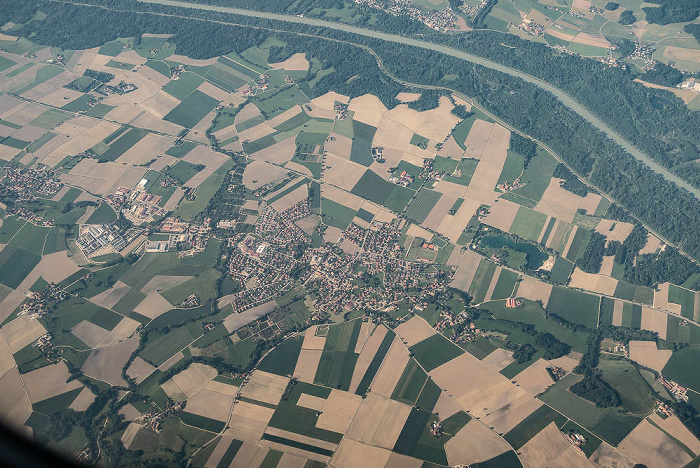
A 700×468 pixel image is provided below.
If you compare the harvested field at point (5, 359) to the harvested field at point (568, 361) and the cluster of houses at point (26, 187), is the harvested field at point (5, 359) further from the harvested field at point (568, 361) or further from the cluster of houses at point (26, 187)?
the harvested field at point (568, 361)

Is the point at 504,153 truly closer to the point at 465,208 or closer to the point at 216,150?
the point at 465,208

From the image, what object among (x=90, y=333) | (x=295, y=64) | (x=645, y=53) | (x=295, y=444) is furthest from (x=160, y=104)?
(x=645, y=53)

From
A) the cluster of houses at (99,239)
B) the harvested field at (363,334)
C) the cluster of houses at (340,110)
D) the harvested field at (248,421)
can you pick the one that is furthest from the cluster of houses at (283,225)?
the harvested field at (248,421)

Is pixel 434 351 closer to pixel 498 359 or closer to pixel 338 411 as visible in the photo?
pixel 498 359

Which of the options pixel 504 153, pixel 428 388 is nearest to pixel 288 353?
pixel 428 388

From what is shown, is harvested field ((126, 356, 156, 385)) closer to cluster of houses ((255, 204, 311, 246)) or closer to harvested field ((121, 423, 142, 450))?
harvested field ((121, 423, 142, 450))

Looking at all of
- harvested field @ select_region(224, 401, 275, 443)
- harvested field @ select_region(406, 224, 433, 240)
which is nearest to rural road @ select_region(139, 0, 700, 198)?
harvested field @ select_region(406, 224, 433, 240)
